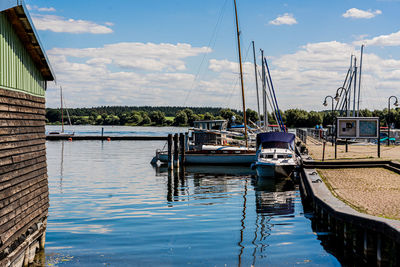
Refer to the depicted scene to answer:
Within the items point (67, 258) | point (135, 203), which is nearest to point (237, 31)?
point (135, 203)

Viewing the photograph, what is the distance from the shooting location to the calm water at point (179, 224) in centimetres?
1286

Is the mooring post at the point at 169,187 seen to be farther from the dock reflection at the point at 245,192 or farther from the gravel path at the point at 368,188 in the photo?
the gravel path at the point at 368,188

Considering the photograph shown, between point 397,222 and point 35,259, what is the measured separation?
9.32 meters

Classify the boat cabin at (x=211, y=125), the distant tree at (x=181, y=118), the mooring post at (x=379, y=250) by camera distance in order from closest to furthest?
the mooring post at (x=379, y=250) < the boat cabin at (x=211, y=125) < the distant tree at (x=181, y=118)

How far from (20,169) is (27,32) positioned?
136 inches

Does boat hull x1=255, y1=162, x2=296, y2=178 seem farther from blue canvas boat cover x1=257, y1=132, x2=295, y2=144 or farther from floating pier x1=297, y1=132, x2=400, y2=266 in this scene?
floating pier x1=297, y1=132, x2=400, y2=266

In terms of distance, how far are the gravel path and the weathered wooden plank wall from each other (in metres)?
8.95

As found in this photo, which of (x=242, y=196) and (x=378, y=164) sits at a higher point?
(x=378, y=164)

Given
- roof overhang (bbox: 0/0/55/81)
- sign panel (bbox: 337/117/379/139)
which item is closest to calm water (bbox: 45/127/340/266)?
sign panel (bbox: 337/117/379/139)

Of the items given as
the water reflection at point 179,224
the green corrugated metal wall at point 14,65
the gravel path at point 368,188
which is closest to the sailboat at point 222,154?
the water reflection at point 179,224

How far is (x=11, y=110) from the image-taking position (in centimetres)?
1042

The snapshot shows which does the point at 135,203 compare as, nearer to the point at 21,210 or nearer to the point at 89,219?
the point at 89,219

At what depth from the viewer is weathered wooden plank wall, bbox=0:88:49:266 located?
32.1ft

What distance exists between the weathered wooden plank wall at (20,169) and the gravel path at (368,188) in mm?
8950
